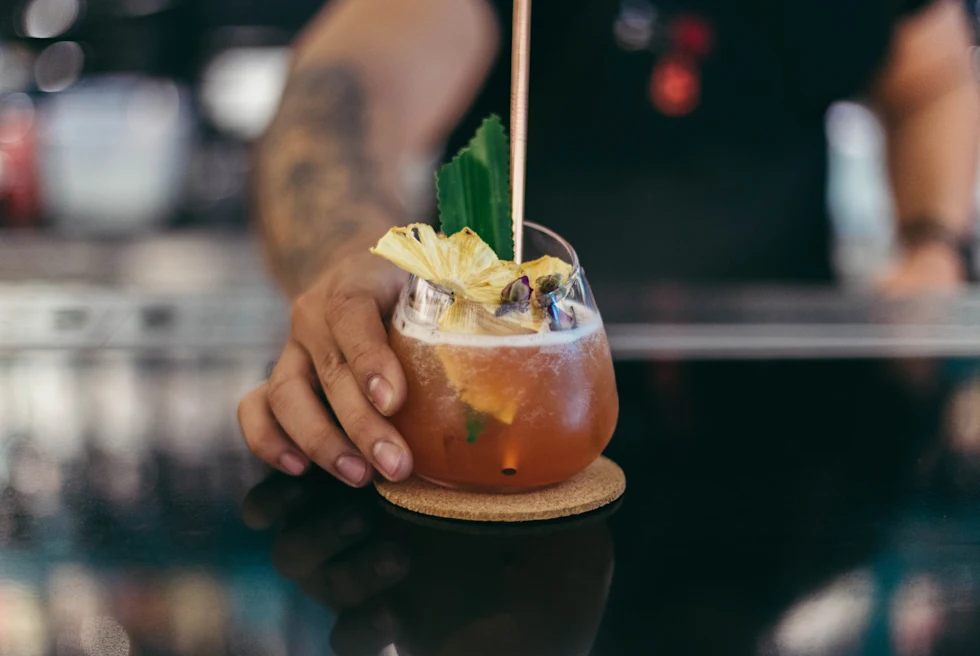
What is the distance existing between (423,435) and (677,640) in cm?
25

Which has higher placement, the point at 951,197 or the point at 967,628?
the point at 967,628

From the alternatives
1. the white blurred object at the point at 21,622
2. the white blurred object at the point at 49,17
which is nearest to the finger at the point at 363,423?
the white blurred object at the point at 21,622

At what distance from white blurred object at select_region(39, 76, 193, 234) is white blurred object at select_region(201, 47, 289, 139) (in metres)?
0.12

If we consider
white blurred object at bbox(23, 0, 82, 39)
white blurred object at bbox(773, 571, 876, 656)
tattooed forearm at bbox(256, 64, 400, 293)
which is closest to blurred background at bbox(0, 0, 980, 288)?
white blurred object at bbox(23, 0, 82, 39)

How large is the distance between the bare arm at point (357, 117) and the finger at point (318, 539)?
1.20 ft

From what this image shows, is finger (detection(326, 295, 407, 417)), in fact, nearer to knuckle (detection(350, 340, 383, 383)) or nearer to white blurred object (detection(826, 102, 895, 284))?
knuckle (detection(350, 340, 383, 383))

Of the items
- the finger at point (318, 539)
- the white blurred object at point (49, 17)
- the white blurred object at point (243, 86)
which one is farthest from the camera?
the white blurred object at point (243, 86)

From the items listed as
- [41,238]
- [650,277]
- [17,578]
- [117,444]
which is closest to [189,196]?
[41,238]

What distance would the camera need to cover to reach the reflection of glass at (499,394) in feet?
2.12

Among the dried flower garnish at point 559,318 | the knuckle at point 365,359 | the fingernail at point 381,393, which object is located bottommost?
the fingernail at point 381,393

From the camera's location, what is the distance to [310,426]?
707mm

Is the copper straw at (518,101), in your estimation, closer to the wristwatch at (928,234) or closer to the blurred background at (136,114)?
the wristwatch at (928,234)

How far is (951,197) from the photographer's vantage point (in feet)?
6.63

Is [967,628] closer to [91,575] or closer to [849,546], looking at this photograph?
[849,546]
